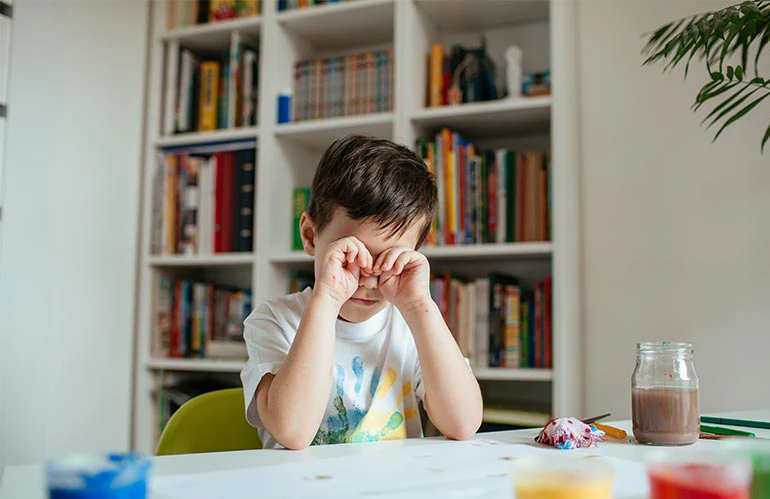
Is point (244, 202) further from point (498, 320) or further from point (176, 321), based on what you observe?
point (498, 320)

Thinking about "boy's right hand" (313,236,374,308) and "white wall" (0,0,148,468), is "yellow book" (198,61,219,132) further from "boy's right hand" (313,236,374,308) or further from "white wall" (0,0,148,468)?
"boy's right hand" (313,236,374,308)

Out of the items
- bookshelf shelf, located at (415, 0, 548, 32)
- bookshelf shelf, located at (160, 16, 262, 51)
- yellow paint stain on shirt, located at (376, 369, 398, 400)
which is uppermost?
bookshelf shelf, located at (160, 16, 262, 51)

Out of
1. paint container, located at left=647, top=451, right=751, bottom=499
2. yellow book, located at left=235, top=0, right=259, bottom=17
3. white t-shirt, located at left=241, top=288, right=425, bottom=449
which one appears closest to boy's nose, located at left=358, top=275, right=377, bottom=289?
white t-shirt, located at left=241, top=288, right=425, bottom=449

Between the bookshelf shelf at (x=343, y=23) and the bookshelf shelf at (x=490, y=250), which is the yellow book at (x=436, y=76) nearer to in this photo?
the bookshelf shelf at (x=343, y=23)

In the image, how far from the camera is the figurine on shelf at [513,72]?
7.05ft

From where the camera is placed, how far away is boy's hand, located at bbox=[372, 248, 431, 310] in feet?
3.59

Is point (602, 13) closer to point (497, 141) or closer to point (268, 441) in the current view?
point (497, 141)

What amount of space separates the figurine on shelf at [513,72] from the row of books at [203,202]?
0.88 m

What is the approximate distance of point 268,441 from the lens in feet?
3.87

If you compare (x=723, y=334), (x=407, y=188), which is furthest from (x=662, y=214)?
(x=407, y=188)

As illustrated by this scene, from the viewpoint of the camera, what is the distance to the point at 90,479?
0.45 m

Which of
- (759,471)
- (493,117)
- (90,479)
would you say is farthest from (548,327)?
(90,479)

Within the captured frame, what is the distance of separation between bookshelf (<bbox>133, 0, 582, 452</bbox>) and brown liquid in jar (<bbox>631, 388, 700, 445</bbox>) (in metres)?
1.00

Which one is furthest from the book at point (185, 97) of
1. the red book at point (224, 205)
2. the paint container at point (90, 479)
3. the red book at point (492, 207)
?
the paint container at point (90, 479)
